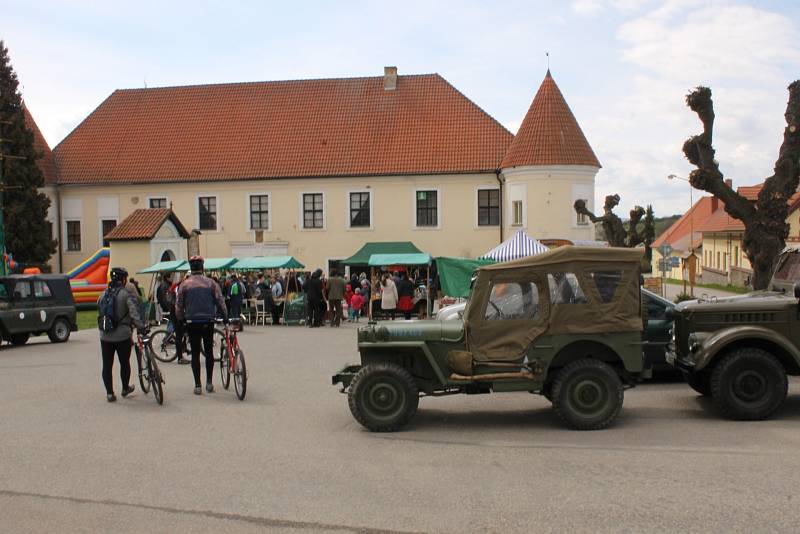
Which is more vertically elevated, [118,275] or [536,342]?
[118,275]

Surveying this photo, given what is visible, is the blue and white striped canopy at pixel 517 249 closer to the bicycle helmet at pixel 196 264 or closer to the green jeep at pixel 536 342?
the bicycle helmet at pixel 196 264

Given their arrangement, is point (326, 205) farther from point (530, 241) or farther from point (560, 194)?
point (530, 241)

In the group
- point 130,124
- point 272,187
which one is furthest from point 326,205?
point 130,124

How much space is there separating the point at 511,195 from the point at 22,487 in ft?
117

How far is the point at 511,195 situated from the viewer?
41000 mm

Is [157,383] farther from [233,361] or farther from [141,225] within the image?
[141,225]

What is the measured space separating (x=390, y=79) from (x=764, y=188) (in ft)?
103

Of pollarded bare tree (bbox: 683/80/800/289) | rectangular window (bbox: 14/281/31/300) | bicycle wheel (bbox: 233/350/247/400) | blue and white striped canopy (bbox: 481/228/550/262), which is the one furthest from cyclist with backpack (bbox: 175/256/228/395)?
blue and white striped canopy (bbox: 481/228/550/262)

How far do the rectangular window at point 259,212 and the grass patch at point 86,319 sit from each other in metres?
10.5

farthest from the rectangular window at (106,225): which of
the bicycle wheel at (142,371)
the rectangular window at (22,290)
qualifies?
the bicycle wheel at (142,371)

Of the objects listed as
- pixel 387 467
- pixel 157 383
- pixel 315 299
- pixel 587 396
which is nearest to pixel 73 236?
pixel 315 299

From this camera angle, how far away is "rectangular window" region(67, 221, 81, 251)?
4722cm

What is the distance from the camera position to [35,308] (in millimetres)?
21047

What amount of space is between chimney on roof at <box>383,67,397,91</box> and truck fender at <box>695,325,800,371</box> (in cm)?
3922
